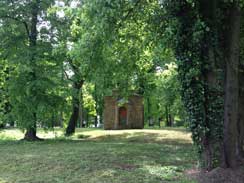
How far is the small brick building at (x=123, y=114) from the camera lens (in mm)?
28969

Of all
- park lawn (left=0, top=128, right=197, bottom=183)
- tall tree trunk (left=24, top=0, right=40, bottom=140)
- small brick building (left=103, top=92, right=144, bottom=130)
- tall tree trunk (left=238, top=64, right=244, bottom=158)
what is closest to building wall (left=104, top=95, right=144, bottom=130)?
small brick building (left=103, top=92, right=144, bottom=130)

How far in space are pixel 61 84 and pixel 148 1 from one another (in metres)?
8.68

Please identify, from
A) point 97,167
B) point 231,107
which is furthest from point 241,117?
point 97,167

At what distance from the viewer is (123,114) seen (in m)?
29.5

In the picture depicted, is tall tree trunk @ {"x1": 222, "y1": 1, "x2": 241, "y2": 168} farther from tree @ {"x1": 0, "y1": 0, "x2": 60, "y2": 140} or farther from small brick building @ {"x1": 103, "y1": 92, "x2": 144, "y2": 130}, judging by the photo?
small brick building @ {"x1": 103, "y1": 92, "x2": 144, "y2": 130}

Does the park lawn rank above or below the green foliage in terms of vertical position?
below

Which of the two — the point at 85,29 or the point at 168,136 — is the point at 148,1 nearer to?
the point at 85,29

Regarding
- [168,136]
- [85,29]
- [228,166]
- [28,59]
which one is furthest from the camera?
[168,136]

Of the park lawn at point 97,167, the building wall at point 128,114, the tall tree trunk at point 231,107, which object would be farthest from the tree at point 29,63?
the building wall at point 128,114

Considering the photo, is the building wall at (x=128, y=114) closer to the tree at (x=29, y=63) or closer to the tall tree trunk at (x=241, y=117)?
the tree at (x=29, y=63)

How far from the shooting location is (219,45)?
812cm

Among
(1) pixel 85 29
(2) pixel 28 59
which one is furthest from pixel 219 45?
(2) pixel 28 59

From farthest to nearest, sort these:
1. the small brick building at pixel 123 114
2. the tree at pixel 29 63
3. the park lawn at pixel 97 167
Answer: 1. the small brick building at pixel 123 114
2. the tree at pixel 29 63
3. the park lawn at pixel 97 167

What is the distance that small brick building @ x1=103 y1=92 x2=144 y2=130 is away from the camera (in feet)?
95.0
